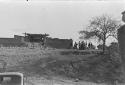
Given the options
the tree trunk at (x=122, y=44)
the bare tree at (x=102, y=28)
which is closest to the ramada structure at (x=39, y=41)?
the bare tree at (x=102, y=28)

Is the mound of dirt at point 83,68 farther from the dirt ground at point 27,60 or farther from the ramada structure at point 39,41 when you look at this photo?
the ramada structure at point 39,41

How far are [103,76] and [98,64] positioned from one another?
4647mm

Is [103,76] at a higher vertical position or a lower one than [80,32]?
lower

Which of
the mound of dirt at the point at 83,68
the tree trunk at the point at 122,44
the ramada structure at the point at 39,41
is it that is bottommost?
the mound of dirt at the point at 83,68

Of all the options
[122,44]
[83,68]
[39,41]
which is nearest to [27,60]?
[83,68]

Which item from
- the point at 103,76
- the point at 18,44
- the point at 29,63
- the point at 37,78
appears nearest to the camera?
the point at 37,78

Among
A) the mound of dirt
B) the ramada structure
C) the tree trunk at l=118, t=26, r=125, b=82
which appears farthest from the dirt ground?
the tree trunk at l=118, t=26, r=125, b=82

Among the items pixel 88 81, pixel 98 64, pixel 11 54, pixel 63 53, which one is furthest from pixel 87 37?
pixel 88 81

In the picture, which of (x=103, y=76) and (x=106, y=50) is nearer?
(x=103, y=76)

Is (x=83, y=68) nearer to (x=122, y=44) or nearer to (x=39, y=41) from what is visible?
(x=39, y=41)

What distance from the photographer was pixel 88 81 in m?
34.3

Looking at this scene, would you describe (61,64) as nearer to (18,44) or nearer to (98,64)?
(98,64)

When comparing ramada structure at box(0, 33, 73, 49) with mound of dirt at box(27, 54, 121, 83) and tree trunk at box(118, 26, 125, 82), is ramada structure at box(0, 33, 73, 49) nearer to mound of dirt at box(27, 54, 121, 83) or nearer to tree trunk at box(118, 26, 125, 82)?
mound of dirt at box(27, 54, 121, 83)

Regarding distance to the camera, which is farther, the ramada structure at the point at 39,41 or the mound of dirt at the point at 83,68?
the ramada structure at the point at 39,41
